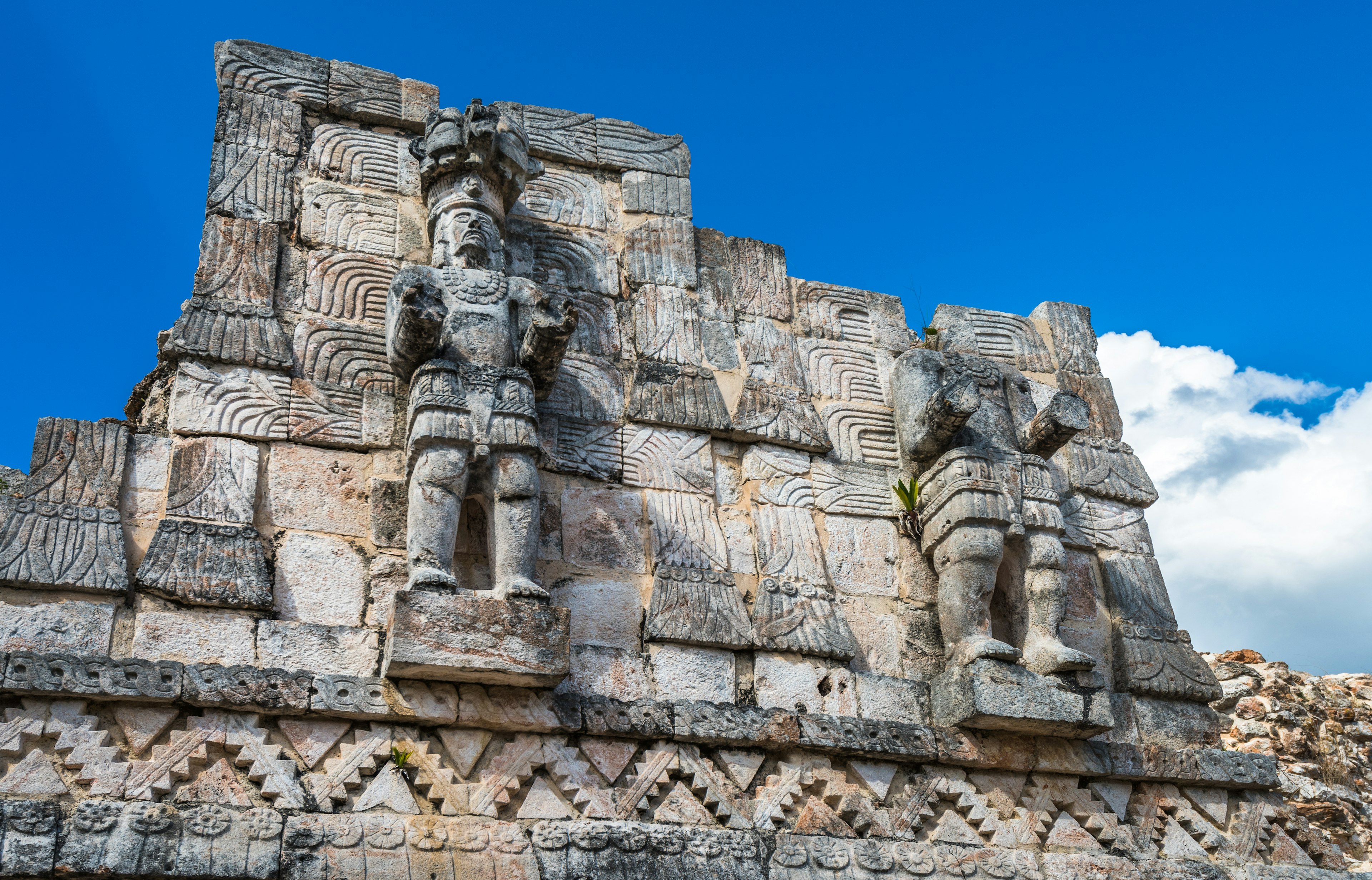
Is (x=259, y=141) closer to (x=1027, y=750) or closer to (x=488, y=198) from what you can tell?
(x=488, y=198)

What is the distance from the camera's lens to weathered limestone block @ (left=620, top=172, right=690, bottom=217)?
8039 mm

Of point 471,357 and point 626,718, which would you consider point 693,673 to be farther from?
point 471,357

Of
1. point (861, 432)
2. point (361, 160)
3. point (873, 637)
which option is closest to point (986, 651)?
point (873, 637)

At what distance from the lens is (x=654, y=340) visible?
24.6ft

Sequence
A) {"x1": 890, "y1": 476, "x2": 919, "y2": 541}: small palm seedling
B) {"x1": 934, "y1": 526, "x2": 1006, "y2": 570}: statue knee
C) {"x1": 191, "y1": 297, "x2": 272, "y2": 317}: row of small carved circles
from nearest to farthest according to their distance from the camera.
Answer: {"x1": 191, "y1": 297, "x2": 272, "y2": 317}: row of small carved circles
{"x1": 934, "y1": 526, "x2": 1006, "y2": 570}: statue knee
{"x1": 890, "y1": 476, "x2": 919, "y2": 541}: small palm seedling

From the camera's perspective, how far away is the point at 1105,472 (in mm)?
8062

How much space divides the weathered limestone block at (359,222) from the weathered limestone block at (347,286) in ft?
0.26

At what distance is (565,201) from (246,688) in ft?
12.0

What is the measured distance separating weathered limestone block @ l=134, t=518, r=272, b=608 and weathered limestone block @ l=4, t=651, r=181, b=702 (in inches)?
15.9

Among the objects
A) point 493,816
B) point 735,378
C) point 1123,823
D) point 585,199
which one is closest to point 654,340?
point 735,378

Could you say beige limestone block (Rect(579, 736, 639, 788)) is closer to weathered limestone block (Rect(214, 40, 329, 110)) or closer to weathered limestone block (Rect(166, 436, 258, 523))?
weathered limestone block (Rect(166, 436, 258, 523))

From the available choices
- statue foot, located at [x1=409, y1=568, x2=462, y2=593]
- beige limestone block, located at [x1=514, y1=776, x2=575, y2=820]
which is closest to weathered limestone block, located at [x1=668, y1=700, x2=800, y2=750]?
beige limestone block, located at [x1=514, y1=776, x2=575, y2=820]

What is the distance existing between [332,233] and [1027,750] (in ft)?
14.8

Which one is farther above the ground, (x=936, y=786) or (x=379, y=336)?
(x=379, y=336)
